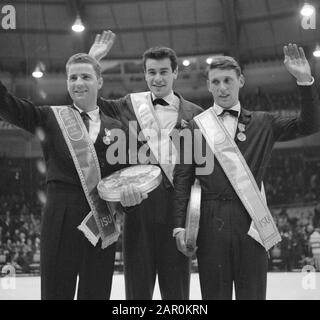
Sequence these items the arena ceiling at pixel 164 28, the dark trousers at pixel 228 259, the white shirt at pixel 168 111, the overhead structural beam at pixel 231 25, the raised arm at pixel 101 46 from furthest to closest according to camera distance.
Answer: the overhead structural beam at pixel 231 25
the arena ceiling at pixel 164 28
the raised arm at pixel 101 46
the white shirt at pixel 168 111
the dark trousers at pixel 228 259

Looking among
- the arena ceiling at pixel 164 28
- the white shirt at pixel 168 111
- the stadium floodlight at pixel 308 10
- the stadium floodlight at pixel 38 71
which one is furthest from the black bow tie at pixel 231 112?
the stadium floodlight at pixel 38 71

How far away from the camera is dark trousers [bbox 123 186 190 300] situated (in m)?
2.45

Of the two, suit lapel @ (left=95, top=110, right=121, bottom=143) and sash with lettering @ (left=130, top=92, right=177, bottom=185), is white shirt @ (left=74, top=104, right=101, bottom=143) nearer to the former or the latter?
suit lapel @ (left=95, top=110, right=121, bottom=143)

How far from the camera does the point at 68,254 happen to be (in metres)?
2.35

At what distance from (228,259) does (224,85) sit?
2.73ft

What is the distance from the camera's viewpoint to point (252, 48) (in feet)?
19.2

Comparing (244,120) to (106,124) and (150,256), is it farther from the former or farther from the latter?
(150,256)

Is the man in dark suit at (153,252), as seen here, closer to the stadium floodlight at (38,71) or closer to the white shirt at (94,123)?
the white shirt at (94,123)

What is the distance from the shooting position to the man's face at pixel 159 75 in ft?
8.73

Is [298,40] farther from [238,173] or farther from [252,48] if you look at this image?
[238,173]

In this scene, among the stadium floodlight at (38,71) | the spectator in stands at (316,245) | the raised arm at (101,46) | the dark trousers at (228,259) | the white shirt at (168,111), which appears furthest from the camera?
the spectator in stands at (316,245)

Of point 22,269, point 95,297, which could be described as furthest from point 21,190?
point 95,297

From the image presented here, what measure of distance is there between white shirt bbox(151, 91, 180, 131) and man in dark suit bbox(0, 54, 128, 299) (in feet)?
1.26

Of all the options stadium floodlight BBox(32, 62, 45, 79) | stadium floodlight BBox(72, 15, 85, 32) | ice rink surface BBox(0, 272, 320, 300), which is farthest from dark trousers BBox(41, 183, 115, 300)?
stadium floodlight BBox(72, 15, 85, 32)
